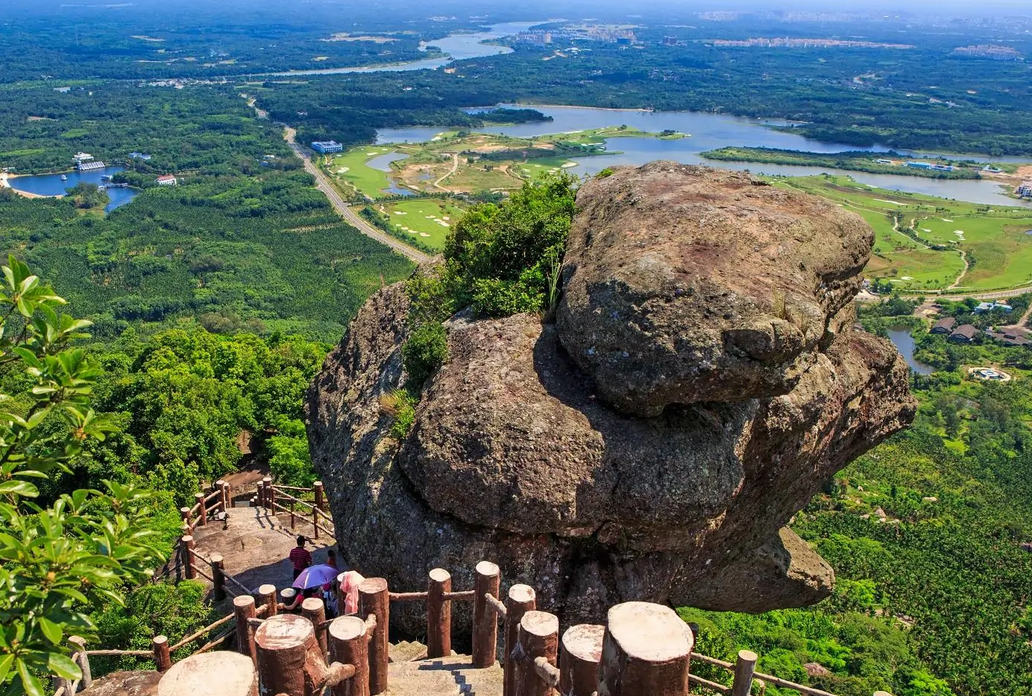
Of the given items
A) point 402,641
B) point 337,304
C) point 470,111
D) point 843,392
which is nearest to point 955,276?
point 337,304

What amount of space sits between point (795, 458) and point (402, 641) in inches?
261

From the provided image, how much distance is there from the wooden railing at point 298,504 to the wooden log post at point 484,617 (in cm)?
712

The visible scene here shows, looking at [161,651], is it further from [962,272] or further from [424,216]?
[962,272]

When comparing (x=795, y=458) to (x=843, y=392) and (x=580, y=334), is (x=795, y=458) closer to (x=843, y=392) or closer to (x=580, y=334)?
(x=843, y=392)

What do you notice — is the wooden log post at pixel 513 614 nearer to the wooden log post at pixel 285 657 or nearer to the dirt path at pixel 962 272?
the wooden log post at pixel 285 657

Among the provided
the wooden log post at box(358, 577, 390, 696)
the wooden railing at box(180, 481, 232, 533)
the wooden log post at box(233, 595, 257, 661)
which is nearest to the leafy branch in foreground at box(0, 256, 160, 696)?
the wooden log post at box(233, 595, 257, 661)

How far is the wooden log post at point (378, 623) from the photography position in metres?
8.24

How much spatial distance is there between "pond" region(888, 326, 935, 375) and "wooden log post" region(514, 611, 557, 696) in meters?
80.7

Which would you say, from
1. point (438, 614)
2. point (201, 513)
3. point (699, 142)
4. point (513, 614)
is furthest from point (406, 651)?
point (699, 142)

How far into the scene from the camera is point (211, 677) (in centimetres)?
511

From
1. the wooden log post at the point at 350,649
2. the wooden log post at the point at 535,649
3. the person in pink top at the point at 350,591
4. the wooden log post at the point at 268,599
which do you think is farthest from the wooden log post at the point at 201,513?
the wooden log post at the point at 535,649

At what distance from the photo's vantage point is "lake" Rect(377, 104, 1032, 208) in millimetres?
127625

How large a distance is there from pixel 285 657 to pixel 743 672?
15.8 feet

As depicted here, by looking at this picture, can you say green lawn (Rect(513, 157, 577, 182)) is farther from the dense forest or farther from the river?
the dense forest
